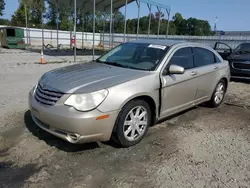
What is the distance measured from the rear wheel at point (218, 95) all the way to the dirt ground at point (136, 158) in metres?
0.93

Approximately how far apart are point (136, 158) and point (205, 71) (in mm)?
2545

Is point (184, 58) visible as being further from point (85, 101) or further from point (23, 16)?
point (23, 16)

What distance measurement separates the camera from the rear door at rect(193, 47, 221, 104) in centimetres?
451

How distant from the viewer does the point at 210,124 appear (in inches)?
174

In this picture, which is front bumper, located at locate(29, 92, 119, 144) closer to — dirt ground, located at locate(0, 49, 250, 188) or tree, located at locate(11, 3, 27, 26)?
dirt ground, located at locate(0, 49, 250, 188)

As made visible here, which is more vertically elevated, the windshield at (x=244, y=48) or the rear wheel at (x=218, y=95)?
the windshield at (x=244, y=48)

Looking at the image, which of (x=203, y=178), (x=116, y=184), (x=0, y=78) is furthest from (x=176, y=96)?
(x=0, y=78)

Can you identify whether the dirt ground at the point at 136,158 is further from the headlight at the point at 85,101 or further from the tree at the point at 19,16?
the tree at the point at 19,16

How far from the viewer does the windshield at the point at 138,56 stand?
12.3 feet

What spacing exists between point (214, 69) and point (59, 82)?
345 centimetres

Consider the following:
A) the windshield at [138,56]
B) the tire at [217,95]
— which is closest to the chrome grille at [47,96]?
the windshield at [138,56]

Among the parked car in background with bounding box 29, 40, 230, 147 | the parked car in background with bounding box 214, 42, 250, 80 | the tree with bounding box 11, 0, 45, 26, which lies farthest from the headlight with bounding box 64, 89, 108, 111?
the tree with bounding box 11, 0, 45, 26

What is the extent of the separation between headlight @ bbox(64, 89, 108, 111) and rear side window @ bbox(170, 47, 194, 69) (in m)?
1.65

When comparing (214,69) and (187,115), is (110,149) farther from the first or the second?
(214,69)
